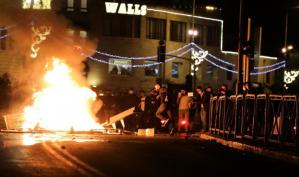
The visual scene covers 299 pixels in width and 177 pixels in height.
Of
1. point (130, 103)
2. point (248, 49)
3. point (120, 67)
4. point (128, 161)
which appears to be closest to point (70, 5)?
point (120, 67)

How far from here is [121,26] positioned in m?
47.8

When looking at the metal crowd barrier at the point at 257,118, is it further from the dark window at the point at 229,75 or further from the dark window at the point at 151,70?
the dark window at the point at 229,75

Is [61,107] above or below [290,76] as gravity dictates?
below

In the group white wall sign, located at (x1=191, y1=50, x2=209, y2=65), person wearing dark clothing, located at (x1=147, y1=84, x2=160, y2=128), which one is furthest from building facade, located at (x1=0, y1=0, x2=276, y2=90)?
person wearing dark clothing, located at (x1=147, y1=84, x2=160, y2=128)

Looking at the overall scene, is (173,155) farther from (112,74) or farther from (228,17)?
(228,17)

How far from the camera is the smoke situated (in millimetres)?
28547

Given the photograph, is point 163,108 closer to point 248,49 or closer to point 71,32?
point 248,49

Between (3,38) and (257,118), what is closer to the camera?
(257,118)

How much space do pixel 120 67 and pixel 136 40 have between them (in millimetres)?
2591

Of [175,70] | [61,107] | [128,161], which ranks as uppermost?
[175,70]

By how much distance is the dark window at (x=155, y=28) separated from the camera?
49062 millimetres

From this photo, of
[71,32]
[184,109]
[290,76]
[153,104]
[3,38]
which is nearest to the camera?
[184,109]

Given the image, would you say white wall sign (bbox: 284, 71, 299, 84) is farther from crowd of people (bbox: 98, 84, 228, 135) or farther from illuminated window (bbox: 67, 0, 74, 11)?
crowd of people (bbox: 98, 84, 228, 135)

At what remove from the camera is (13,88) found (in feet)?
108
